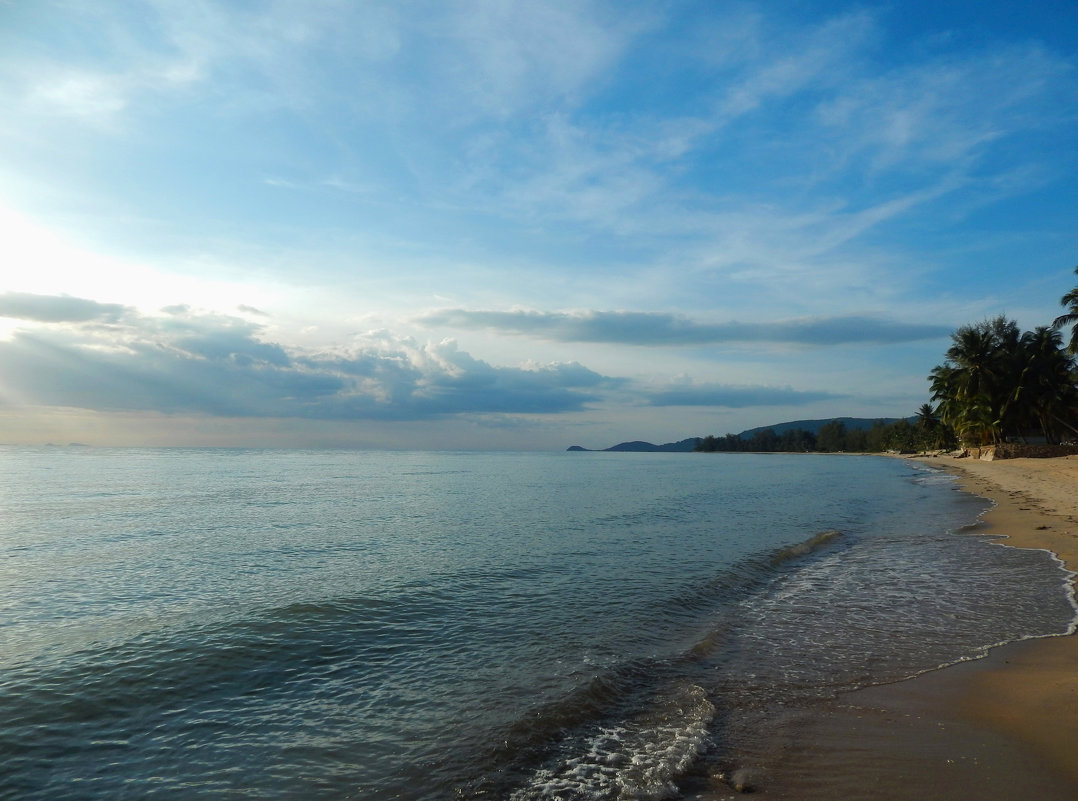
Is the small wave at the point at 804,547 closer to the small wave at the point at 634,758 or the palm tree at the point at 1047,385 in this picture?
the small wave at the point at 634,758

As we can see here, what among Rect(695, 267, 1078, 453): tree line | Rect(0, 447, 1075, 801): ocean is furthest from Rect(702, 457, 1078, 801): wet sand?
Rect(695, 267, 1078, 453): tree line

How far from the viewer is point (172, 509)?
3041 centimetres

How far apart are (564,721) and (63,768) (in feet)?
17.6

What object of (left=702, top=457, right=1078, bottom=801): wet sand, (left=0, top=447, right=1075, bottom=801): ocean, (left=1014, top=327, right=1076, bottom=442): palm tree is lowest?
(left=0, top=447, right=1075, bottom=801): ocean

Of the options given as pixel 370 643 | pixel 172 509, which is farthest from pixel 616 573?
pixel 172 509

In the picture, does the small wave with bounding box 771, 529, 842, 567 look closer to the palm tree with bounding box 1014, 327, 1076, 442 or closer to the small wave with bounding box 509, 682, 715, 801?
the small wave with bounding box 509, 682, 715, 801

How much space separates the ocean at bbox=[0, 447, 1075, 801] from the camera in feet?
20.3

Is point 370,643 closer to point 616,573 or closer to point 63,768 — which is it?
point 63,768

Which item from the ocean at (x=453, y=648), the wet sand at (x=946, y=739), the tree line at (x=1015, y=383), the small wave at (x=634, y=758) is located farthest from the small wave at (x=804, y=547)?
the tree line at (x=1015, y=383)

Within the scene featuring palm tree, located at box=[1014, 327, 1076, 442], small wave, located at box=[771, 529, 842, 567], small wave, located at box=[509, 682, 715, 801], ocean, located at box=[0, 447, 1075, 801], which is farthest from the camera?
palm tree, located at box=[1014, 327, 1076, 442]

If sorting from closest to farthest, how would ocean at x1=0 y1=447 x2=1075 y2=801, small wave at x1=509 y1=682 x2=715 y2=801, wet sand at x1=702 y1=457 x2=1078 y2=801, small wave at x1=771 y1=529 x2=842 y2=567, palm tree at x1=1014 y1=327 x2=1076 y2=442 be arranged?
wet sand at x1=702 y1=457 x2=1078 y2=801, small wave at x1=509 y1=682 x2=715 y2=801, ocean at x1=0 y1=447 x2=1075 y2=801, small wave at x1=771 y1=529 x2=842 y2=567, palm tree at x1=1014 y1=327 x2=1076 y2=442

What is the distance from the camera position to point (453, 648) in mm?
9758

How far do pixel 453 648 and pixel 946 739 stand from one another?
668 centimetres

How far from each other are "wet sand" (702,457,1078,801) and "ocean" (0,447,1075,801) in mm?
440
